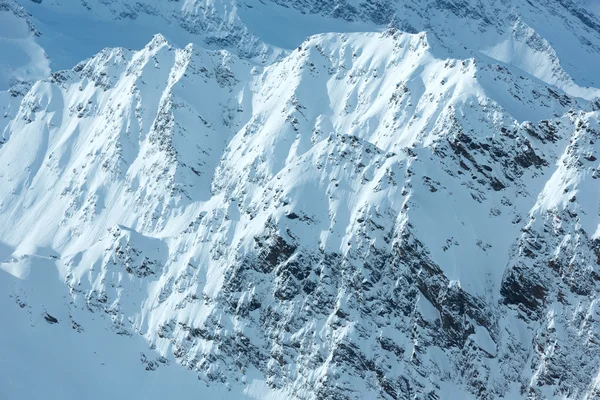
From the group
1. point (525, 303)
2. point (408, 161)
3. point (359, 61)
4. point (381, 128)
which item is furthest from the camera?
point (359, 61)

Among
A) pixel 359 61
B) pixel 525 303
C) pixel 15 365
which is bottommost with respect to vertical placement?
pixel 15 365

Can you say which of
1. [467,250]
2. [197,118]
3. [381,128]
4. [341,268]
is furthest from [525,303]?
[197,118]

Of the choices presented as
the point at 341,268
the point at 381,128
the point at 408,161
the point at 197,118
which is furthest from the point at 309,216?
the point at 197,118

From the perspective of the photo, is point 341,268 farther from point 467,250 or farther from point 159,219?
point 159,219

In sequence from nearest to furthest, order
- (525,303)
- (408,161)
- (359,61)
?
(525,303) → (408,161) → (359,61)

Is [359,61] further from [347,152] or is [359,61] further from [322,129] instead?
[347,152]

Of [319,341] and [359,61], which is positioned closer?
[319,341]

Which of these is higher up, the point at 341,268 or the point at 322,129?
the point at 322,129
